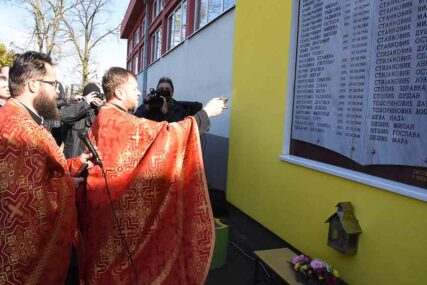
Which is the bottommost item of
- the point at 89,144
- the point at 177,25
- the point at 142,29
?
the point at 89,144

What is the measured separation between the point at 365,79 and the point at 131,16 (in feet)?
63.9

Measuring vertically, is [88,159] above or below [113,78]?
below

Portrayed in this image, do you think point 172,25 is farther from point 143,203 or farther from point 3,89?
point 143,203

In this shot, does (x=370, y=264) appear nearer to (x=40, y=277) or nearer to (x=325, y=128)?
(x=325, y=128)

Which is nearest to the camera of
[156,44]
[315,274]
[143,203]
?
[143,203]

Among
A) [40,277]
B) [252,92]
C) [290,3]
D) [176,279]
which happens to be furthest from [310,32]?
[40,277]

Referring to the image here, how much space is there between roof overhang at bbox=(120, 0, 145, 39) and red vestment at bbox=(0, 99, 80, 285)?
1626cm

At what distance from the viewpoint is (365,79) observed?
9.47 ft

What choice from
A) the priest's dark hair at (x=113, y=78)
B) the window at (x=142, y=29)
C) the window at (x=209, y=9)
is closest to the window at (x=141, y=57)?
the window at (x=142, y=29)

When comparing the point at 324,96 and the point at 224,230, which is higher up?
the point at 324,96

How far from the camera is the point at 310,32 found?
3660mm

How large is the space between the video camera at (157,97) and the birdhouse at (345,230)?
7.16ft

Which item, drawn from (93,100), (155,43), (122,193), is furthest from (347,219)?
(155,43)

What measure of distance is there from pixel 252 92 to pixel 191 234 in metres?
2.67
